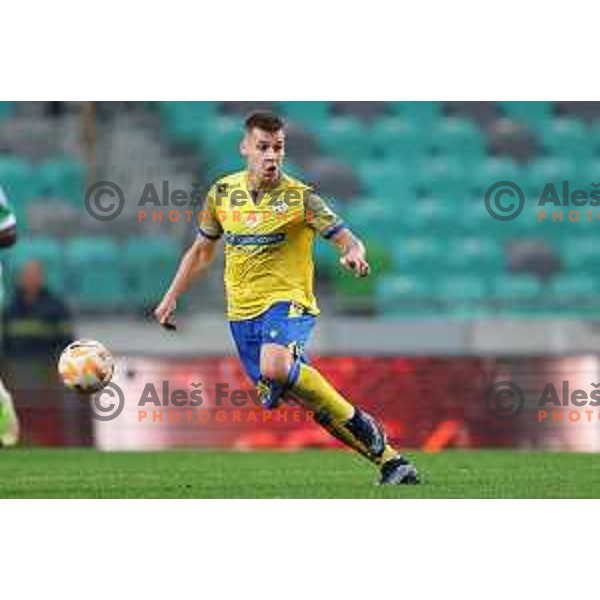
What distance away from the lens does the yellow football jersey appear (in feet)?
25.5

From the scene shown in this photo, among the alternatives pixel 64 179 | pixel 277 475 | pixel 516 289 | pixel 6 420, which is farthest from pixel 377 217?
pixel 6 420

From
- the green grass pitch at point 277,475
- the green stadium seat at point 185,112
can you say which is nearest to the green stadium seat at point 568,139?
the green stadium seat at point 185,112

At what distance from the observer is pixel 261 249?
25.8 feet

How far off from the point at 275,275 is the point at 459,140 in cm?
714

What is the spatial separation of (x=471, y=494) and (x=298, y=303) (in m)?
1.15

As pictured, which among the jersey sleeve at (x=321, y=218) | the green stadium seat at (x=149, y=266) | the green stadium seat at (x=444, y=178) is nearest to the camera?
the jersey sleeve at (x=321, y=218)

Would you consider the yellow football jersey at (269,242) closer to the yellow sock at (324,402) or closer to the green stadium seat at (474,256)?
the yellow sock at (324,402)

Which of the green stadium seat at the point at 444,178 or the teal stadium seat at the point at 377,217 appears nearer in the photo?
the teal stadium seat at the point at 377,217

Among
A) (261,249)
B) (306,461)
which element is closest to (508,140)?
(306,461)

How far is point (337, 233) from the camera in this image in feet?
24.6

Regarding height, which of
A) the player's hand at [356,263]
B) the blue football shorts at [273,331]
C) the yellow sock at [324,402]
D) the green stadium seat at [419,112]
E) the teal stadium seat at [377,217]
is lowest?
the yellow sock at [324,402]

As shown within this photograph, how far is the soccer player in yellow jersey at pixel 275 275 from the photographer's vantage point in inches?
294

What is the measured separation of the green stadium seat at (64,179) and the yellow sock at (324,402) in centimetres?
652

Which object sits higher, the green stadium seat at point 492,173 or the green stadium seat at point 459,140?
the green stadium seat at point 459,140
